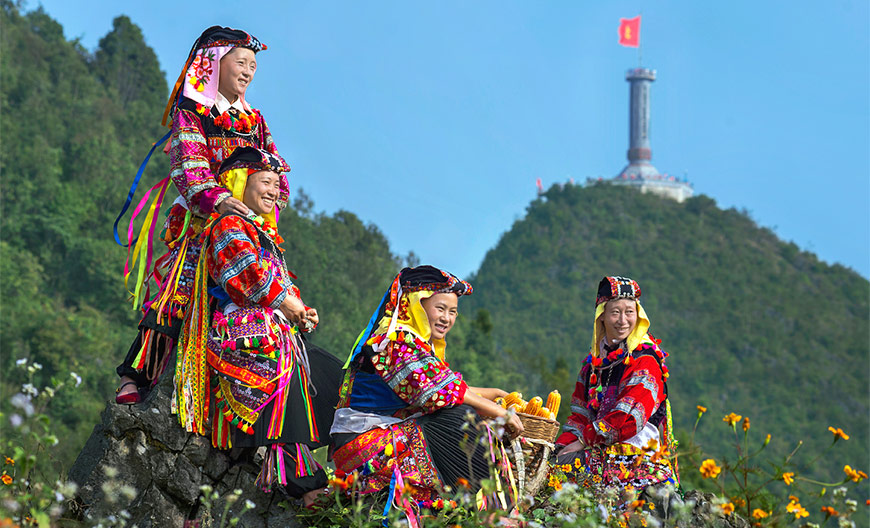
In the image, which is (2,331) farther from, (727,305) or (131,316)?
(727,305)

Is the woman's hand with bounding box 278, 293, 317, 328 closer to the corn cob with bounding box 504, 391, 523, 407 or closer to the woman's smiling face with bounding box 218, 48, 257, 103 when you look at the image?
the corn cob with bounding box 504, 391, 523, 407

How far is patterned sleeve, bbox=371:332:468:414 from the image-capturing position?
18.1ft

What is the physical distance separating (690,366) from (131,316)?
37.3 m

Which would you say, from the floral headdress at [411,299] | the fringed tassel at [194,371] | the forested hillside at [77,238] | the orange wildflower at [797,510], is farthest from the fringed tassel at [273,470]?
the forested hillside at [77,238]

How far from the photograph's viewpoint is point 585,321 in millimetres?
66000

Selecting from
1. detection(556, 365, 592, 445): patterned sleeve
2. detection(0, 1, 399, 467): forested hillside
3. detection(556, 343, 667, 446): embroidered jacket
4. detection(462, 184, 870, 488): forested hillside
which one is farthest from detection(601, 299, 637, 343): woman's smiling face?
detection(462, 184, 870, 488): forested hillside

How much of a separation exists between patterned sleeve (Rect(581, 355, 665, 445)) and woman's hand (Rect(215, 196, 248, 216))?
2499mm

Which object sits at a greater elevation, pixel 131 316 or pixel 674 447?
pixel 131 316

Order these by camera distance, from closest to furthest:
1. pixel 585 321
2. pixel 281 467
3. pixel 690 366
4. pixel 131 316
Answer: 1. pixel 281 467
2. pixel 131 316
3. pixel 690 366
4. pixel 585 321

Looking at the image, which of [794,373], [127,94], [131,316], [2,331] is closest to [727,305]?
[794,373]

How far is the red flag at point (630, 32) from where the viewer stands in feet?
340

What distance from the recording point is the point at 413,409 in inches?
224

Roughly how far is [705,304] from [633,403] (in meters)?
64.4

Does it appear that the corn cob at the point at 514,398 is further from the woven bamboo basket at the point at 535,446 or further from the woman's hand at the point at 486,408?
the woman's hand at the point at 486,408
